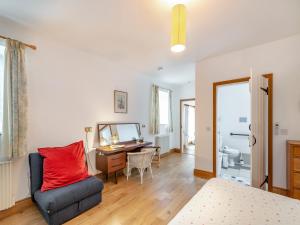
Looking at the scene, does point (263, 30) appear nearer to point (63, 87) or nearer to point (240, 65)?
point (240, 65)

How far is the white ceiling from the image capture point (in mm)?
1827

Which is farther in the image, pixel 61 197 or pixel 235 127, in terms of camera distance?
pixel 235 127

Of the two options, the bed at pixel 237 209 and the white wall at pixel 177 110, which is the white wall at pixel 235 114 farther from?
the bed at pixel 237 209

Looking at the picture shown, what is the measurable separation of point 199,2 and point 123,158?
2.94m

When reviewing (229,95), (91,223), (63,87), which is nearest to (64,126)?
(63,87)

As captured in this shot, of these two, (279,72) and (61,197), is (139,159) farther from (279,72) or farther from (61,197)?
(279,72)

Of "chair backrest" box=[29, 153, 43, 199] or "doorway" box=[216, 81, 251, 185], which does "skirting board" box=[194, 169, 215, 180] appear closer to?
"doorway" box=[216, 81, 251, 185]

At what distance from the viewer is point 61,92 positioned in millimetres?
2791

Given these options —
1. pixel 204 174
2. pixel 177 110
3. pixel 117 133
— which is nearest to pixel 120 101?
pixel 117 133

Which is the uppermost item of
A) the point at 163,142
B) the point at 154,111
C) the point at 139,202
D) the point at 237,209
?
the point at 154,111

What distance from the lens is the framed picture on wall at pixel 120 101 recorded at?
3809 millimetres

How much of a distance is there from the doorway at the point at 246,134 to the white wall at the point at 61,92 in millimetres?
2489

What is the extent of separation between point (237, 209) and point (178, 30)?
5.39 ft

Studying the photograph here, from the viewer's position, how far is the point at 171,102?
19.5 ft
